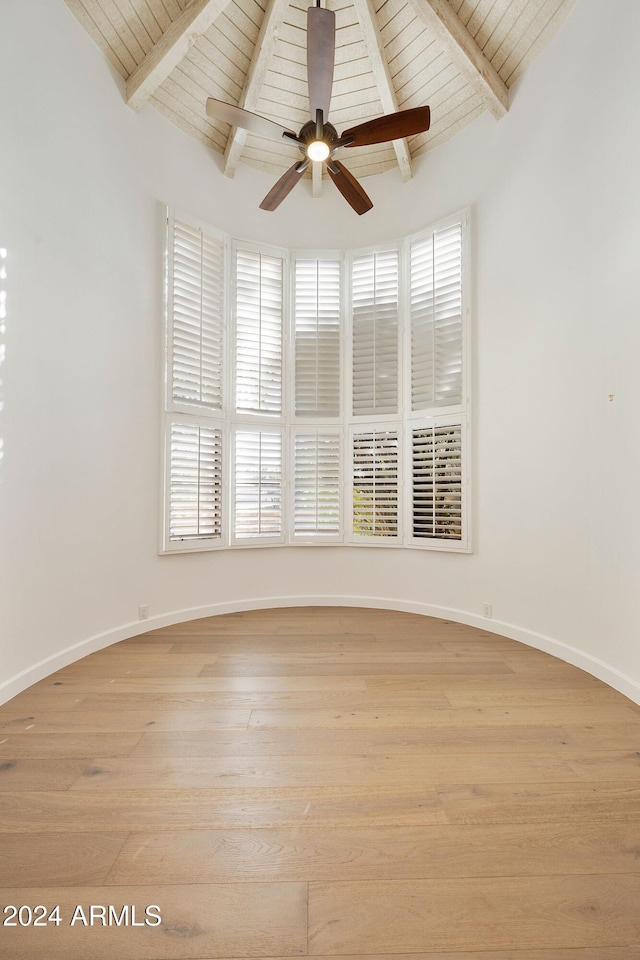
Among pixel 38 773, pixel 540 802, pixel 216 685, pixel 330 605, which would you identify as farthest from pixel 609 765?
pixel 330 605

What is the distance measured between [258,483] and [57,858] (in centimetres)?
300

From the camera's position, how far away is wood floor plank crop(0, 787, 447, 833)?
4.93 ft

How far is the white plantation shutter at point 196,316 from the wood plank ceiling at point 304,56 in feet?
2.56

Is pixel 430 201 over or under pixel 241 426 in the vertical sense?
over

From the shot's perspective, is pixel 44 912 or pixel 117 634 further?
pixel 117 634

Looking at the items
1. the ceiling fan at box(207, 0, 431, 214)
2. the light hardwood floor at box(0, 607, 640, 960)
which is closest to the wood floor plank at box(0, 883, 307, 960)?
the light hardwood floor at box(0, 607, 640, 960)

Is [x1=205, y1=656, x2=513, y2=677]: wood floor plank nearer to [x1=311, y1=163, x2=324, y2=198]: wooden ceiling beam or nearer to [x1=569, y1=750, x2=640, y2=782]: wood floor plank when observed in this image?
[x1=569, y1=750, x2=640, y2=782]: wood floor plank

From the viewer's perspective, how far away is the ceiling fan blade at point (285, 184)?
304 cm

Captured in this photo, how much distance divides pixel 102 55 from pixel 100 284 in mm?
1457

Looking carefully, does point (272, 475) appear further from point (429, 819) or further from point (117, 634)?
point (429, 819)

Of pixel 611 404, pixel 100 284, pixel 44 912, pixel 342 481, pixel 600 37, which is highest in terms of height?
pixel 600 37

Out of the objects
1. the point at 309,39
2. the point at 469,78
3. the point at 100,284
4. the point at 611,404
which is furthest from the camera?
the point at 469,78

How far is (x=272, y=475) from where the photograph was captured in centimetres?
424

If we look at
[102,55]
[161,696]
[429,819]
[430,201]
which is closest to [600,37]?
[430,201]
